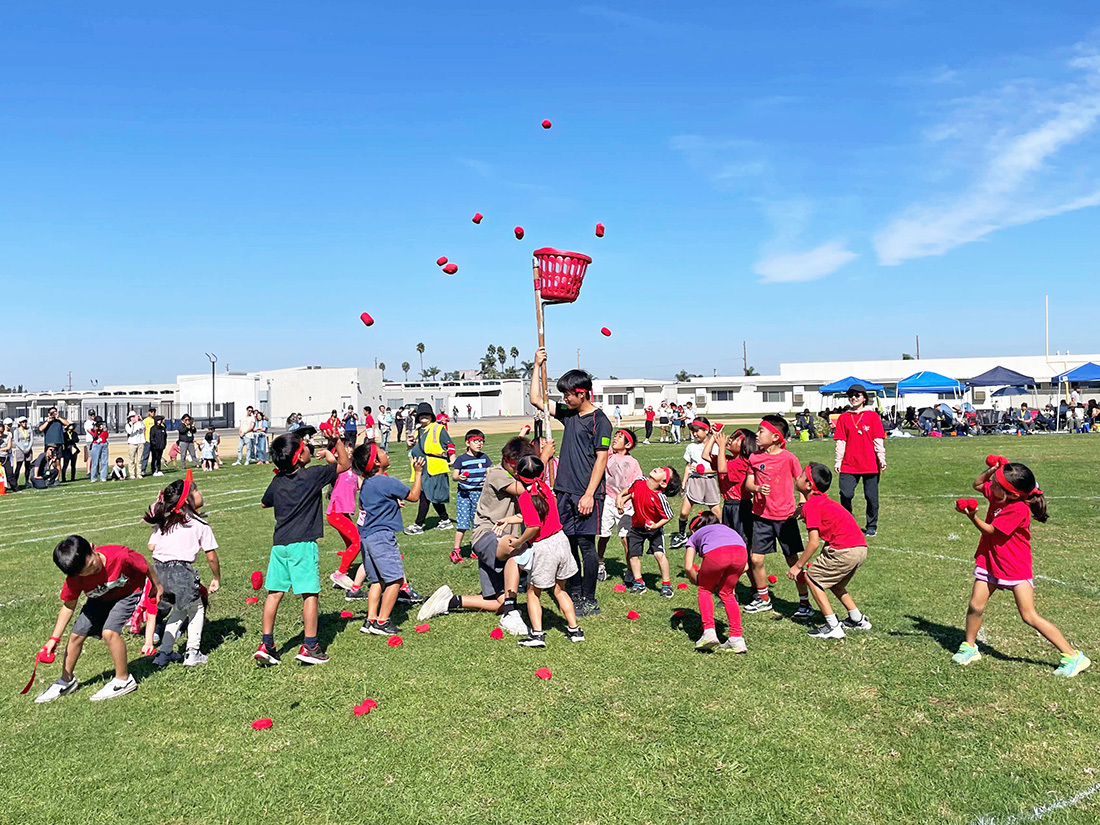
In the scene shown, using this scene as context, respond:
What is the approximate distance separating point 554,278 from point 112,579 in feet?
13.9

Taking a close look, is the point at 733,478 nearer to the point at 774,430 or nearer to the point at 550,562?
the point at 774,430

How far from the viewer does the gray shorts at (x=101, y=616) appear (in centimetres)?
567

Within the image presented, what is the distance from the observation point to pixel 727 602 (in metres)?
6.22

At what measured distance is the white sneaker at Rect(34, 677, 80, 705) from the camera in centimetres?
560

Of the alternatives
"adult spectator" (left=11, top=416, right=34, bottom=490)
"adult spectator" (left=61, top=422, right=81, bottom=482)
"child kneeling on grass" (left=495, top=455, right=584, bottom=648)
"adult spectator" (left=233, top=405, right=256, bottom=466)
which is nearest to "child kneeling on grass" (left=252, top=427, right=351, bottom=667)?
"child kneeling on grass" (left=495, top=455, right=584, bottom=648)

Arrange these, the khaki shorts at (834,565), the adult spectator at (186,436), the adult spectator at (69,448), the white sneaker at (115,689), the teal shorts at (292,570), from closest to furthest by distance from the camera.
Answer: the white sneaker at (115,689), the teal shorts at (292,570), the khaki shorts at (834,565), the adult spectator at (69,448), the adult spectator at (186,436)

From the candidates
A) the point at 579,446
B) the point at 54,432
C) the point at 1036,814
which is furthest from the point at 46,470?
the point at 1036,814

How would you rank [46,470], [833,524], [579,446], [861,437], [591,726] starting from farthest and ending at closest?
[46,470]
[861,437]
[579,446]
[833,524]
[591,726]

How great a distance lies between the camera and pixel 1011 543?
559 centimetres

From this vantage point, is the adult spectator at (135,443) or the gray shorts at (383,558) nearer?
the gray shorts at (383,558)

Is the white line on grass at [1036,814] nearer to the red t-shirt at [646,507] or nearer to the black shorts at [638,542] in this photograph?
the red t-shirt at [646,507]

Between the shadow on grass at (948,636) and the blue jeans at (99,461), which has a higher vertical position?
the blue jeans at (99,461)

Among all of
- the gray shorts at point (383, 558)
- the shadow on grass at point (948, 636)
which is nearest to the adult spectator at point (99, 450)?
the gray shorts at point (383, 558)

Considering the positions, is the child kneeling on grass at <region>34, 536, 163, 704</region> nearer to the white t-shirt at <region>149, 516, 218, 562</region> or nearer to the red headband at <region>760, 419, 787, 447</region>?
the white t-shirt at <region>149, 516, 218, 562</region>
